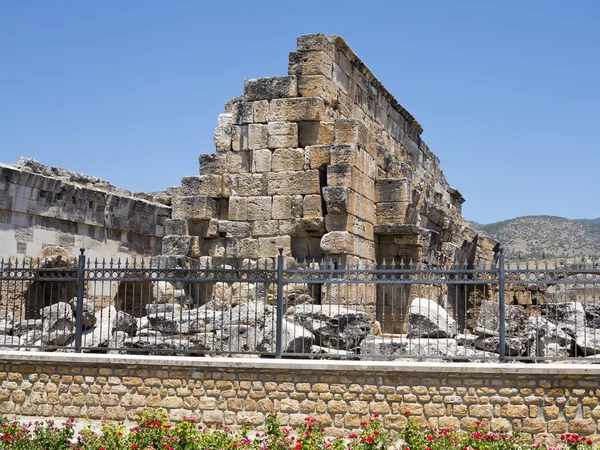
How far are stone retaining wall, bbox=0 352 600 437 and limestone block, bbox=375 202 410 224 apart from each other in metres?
5.39

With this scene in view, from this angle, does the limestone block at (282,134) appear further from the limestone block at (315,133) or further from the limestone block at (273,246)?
the limestone block at (273,246)

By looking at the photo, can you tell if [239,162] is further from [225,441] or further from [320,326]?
[225,441]

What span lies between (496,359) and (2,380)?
6.22m

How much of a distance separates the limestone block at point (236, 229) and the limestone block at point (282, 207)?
56 centimetres

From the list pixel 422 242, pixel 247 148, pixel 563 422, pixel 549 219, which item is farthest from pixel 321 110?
pixel 549 219

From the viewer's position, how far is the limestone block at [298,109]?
1308 cm

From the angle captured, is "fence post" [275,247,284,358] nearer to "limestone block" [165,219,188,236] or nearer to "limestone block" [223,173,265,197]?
"limestone block" [223,173,265,197]

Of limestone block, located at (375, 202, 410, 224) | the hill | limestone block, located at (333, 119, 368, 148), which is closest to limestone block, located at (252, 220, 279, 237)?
limestone block, located at (333, 119, 368, 148)

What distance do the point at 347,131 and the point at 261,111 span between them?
1607 mm

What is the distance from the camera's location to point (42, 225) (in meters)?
15.6

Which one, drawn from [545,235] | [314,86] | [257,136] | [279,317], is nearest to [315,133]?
[314,86]

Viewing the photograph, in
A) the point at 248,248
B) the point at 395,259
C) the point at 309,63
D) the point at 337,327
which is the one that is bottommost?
the point at 337,327

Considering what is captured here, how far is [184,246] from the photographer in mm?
13484

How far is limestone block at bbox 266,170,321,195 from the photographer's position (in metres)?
13.0
